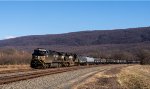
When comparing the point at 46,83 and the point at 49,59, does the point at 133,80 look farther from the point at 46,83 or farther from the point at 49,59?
the point at 49,59

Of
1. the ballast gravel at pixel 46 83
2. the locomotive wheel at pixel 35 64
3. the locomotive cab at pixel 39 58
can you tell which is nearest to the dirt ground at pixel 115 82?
the ballast gravel at pixel 46 83

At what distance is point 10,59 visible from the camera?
74.3m

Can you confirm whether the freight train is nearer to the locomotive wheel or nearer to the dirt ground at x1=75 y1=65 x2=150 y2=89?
the locomotive wheel

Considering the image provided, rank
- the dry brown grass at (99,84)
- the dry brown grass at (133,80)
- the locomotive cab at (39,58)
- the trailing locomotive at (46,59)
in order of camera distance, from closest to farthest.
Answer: the dry brown grass at (99,84) → the dry brown grass at (133,80) → the locomotive cab at (39,58) → the trailing locomotive at (46,59)

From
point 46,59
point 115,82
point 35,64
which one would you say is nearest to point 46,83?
point 115,82

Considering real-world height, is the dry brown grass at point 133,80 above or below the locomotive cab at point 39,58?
below

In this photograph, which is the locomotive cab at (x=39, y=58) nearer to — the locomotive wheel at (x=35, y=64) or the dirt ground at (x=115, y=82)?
the locomotive wheel at (x=35, y=64)

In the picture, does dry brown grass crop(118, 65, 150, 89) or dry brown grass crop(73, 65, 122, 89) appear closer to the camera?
dry brown grass crop(73, 65, 122, 89)

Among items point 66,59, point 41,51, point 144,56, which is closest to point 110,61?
point 144,56

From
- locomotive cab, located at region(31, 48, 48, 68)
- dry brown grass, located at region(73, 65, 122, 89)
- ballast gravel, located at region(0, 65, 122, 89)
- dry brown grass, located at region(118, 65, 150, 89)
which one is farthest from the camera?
locomotive cab, located at region(31, 48, 48, 68)

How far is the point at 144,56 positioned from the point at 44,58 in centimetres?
9208

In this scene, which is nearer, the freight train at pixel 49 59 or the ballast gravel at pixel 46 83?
the ballast gravel at pixel 46 83

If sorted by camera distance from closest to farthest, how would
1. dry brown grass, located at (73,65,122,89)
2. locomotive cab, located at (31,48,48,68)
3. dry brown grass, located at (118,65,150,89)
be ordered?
dry brown grass, located at (73,65,122,89), dry brown grass, located at (118,65,150,89), locomotive cab, located at (31,48,48,68)

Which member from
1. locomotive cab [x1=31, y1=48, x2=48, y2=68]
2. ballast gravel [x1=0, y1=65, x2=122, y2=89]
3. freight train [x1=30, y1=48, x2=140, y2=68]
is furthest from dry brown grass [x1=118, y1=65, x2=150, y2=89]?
freight train [x1=30, y1=48, x2=140, y2=68]
